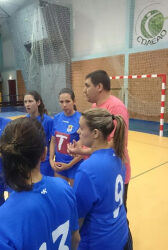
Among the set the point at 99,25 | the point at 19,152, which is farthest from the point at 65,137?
the point at 99,25

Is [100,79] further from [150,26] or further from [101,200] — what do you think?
[150,26]

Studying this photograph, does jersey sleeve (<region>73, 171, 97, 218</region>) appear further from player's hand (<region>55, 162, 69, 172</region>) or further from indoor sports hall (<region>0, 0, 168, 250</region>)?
indoor sports hall (<region>0, 0, 168, 250</region>)

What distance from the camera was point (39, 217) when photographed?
0.76 metres

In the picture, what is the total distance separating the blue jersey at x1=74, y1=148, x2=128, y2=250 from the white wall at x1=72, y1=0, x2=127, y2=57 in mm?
8337

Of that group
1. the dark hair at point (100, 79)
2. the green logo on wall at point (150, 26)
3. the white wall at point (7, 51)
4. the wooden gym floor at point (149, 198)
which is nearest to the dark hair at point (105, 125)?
the dark hair at point (100, 79)

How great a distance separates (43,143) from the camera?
2.78 feet

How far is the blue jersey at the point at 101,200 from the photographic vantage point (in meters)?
1.01

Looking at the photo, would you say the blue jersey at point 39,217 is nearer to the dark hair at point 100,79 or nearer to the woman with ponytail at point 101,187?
the woman with ponytail at point 101,187

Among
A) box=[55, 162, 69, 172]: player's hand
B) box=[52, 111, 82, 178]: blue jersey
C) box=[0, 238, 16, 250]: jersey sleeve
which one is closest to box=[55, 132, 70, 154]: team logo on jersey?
box=[52, 111, 82, 178]: blue jersey

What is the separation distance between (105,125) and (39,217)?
0.58m

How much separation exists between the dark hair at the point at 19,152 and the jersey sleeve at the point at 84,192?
0.29 metres

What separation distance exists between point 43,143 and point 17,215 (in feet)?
0.90

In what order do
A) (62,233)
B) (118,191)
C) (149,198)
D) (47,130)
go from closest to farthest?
1. (62,233)
2. (118,191)
3. (47,130)
4. (149,198)

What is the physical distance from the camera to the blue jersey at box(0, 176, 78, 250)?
0.71 metres
